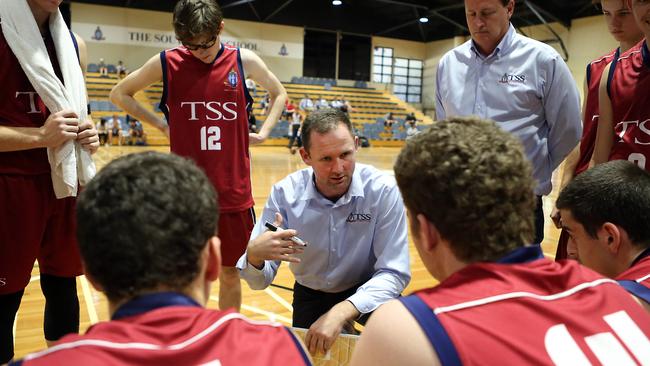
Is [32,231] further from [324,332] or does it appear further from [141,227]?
[141,227]

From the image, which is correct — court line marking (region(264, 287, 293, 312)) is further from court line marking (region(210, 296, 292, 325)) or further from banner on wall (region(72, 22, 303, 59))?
banner on wall (region(72, 22, 303, 59))

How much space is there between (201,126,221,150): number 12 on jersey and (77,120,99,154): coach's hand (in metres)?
0.69

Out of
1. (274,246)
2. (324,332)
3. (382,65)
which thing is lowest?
(324,332)

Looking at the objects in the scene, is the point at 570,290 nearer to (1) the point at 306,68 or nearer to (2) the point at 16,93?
(2) the point at 16,93

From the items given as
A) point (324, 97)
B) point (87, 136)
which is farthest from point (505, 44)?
point (324, 97)

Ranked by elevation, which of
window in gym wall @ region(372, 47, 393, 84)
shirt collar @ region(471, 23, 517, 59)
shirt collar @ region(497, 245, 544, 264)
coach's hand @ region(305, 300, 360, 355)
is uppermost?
window in gym wall @ region(372, 47, 393, 84)

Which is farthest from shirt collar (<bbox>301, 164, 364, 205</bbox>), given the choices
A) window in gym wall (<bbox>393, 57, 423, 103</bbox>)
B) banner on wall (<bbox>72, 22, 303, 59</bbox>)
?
window in gym wall (<bbox>393, 57, 423, 103</bbox>)

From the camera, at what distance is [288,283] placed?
14.7ft

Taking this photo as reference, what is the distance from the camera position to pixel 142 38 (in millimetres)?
23844

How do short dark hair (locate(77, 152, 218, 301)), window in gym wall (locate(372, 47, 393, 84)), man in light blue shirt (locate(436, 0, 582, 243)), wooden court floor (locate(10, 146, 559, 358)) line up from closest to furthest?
short dark hair (locate(77, 152, 218, 301)) < man in light blue shirt (locate(436, 0, 582, 243)) < wooden court floor (locate(10, 146, 559, 358)) < window in gym wall (locate(372, 47, 393, 84))

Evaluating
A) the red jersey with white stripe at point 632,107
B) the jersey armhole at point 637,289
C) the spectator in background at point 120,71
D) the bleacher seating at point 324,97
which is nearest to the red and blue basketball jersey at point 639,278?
the jersey armhole at point 637,289

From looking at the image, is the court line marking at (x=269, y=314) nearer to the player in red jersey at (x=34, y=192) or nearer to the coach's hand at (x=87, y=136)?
the player in red jersey at (x=34, y=192)

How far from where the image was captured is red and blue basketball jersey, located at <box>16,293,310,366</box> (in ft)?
2.73

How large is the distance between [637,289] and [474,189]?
0.60 metres
